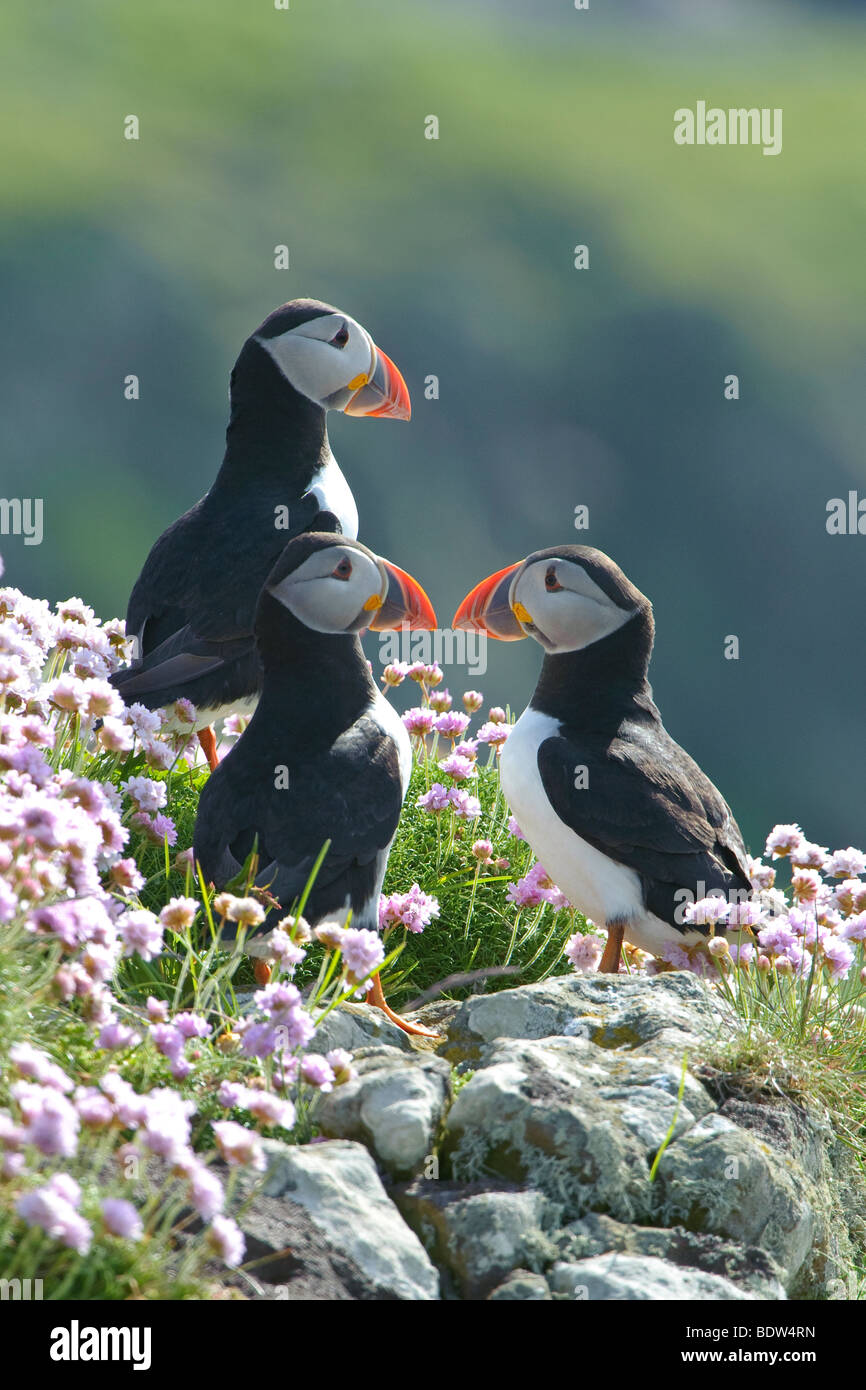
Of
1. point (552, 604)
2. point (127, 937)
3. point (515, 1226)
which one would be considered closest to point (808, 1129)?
point (515, 1226)

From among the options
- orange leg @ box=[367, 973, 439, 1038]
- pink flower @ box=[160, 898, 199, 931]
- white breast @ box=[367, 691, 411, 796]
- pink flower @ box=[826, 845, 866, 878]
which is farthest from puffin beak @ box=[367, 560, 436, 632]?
pink flower @ box=[160, 898, 199, 931]

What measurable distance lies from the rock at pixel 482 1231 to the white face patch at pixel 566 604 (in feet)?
8.42

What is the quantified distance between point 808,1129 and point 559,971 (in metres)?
1.93

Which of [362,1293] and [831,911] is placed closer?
[362,1293]

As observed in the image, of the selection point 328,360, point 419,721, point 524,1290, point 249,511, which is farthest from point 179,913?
point 328,360

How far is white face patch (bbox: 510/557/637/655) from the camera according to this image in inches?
208

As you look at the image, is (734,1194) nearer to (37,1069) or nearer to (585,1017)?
(585,1017)

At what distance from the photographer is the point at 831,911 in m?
4.85

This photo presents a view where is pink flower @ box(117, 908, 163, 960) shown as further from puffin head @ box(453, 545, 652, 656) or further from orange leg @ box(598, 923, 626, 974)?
puffin head @ box(453, 545, 652, 656)

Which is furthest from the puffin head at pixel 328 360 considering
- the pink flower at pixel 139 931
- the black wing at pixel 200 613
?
the pink flower at pixel 139 931

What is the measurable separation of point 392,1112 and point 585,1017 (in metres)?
0.95

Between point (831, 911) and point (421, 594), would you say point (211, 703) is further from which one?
point (831, 911)

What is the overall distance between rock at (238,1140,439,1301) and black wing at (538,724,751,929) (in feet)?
6.64

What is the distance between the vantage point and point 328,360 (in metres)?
6.34
